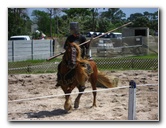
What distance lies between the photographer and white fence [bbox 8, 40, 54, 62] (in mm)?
6410

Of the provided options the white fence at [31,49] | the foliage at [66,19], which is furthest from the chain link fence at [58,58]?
the foliage at [66,19]

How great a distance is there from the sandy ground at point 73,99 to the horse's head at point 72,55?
608 mm

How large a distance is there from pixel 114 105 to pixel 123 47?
19.4 feet

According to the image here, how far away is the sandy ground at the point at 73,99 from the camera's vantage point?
4941 millimetres

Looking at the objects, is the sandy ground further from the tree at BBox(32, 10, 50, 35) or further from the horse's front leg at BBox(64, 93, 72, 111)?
the tree at BBox(32, 10, 50, 35)

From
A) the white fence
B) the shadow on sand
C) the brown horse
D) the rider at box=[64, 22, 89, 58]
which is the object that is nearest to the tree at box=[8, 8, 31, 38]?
the white fence

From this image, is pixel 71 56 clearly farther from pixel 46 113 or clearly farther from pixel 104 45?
pixel 104 45

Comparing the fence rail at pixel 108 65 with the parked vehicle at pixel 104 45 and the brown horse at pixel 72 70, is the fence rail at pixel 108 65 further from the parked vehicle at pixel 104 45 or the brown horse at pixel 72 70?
the brown horse at pixel 72 70

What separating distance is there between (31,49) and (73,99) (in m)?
1.57

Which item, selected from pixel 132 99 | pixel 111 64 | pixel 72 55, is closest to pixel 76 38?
pixel 72 55

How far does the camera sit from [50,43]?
7.35 metres

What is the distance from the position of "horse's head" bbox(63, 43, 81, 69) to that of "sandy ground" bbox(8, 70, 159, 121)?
608 mm
